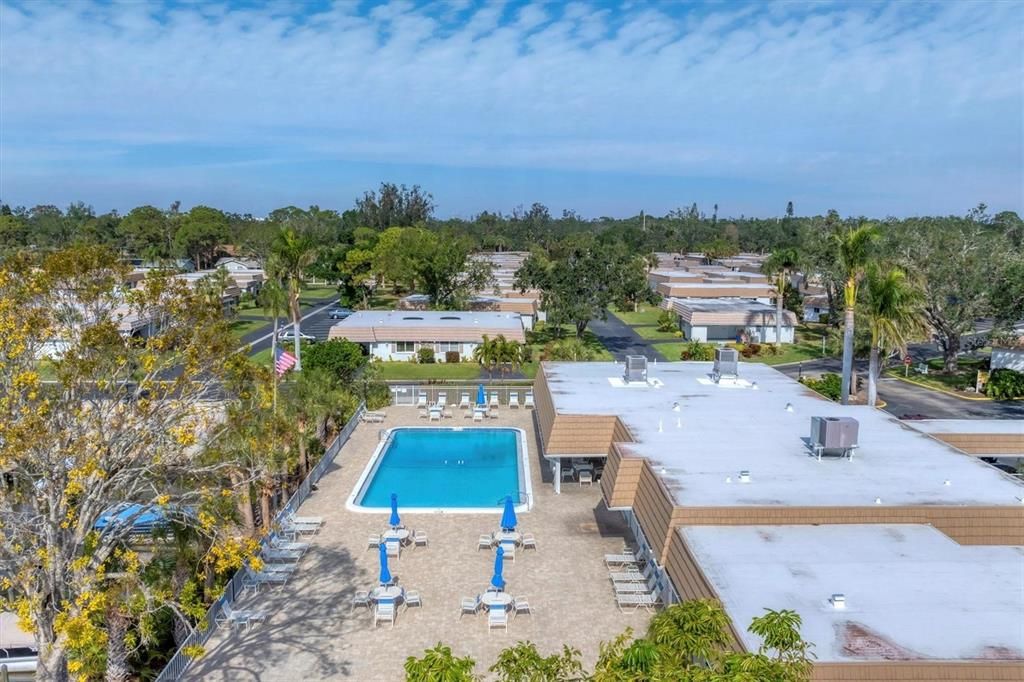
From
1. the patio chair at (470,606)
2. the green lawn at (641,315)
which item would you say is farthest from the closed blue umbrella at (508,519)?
the green lawn at (641,315)

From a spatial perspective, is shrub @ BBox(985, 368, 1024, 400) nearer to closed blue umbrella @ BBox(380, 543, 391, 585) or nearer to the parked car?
closed blue umbrella @ BBox(380, 543, 391, 585)

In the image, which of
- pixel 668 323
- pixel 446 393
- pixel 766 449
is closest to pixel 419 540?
pixel 766 449

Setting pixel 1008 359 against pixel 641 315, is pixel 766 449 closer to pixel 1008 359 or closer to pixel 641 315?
pixel 1008 359

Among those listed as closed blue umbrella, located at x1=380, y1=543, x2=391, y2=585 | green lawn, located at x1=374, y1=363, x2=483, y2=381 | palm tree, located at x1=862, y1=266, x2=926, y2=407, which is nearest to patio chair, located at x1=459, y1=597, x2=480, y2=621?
closed blue umbrella, located at x1=380, y1=543, x2=391, y2=585

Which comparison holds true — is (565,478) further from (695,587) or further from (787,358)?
(787,358)

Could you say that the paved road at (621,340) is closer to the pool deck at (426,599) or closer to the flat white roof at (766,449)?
the flat white roof at (766,449)

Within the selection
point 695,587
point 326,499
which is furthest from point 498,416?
point 695,587
